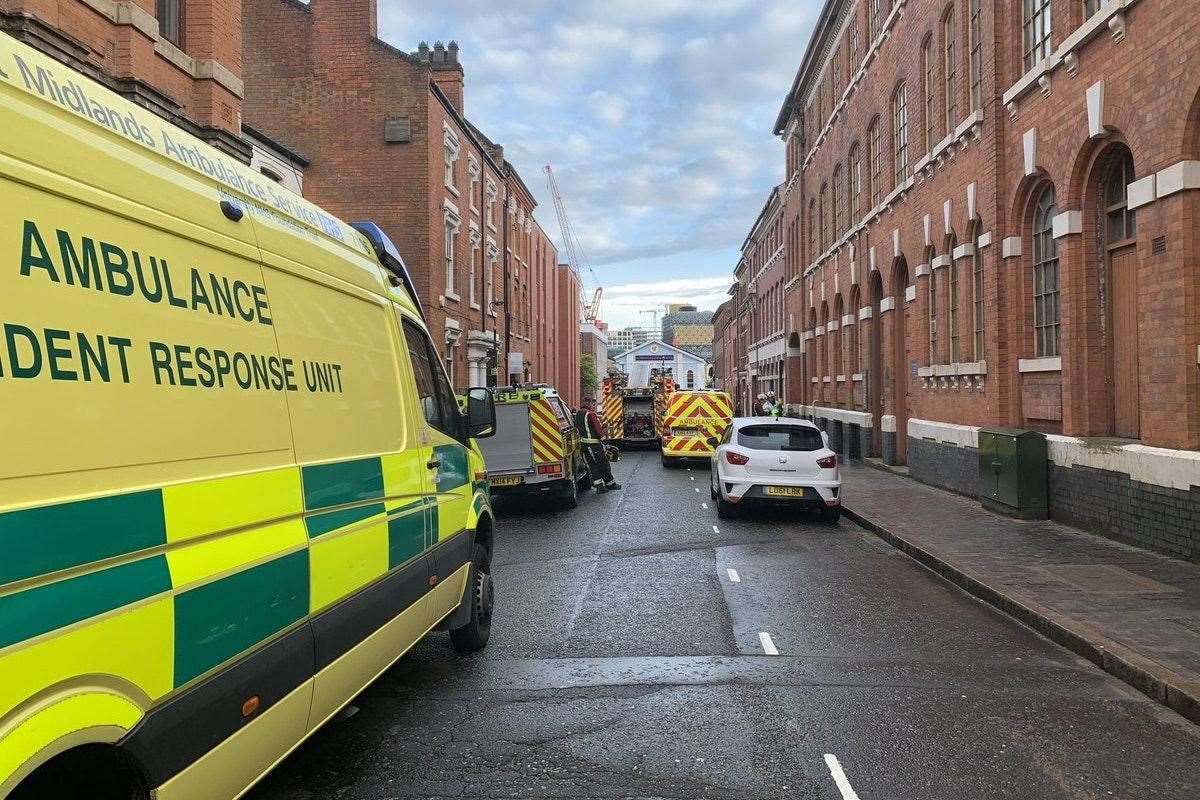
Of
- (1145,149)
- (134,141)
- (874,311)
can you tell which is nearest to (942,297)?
(874,311)

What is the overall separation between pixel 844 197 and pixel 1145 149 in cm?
1700

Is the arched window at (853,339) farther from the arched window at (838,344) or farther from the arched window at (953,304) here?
the arched window at (953,304)

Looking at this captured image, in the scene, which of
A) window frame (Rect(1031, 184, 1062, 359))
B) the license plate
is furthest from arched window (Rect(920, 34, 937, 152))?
the license plate

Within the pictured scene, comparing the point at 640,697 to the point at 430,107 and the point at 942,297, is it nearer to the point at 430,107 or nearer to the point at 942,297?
the point at 942,297

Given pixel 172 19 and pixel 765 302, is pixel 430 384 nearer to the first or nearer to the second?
pixel 172 19

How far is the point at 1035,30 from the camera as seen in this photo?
12992 mm

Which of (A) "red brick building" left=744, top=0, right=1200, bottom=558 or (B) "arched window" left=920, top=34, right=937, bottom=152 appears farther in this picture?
(B) "arched window" left=920, top=34, right=937, bottom=152

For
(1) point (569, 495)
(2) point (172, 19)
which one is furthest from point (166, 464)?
(1) point (569, 495)

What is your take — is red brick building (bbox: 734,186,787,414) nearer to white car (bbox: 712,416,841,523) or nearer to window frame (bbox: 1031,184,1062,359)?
window frame (bbox: 1031,184,1062,359)

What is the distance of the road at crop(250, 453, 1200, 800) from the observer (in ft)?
13.5

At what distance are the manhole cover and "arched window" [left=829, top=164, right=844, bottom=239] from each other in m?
19.6

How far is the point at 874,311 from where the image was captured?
22.9 metres

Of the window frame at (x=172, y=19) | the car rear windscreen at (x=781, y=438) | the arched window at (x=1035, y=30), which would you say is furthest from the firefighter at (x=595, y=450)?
the arched window at (x=1035, y=30)

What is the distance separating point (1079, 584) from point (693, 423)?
54.9ft
